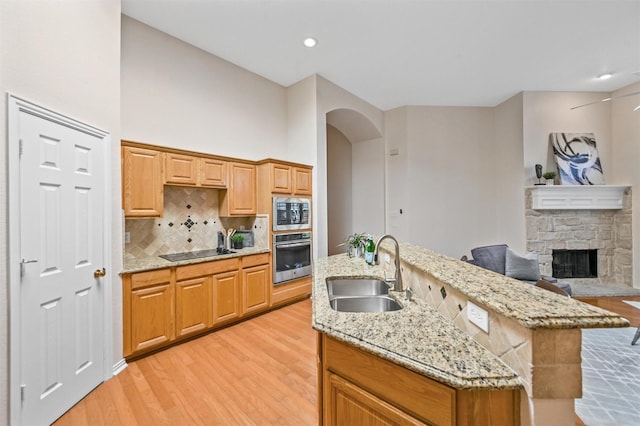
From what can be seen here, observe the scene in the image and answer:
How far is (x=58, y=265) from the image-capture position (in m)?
1.87

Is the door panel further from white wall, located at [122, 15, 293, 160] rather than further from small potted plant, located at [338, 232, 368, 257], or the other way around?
small potted plant, located at [338, 232, 368, 257]

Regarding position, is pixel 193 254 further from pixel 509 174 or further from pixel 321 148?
pixel 509 174

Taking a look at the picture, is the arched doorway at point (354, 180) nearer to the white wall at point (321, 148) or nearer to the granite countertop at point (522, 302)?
the white wall at point (321, 148)

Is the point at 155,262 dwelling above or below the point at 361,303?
above

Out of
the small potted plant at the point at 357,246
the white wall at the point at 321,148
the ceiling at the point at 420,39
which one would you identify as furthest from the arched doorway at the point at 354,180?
the small potted plant at the point at 357,246

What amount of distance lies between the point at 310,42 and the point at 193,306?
344cm

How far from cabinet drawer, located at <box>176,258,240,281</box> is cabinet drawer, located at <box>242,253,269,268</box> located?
0.31 ft

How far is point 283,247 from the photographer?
12.1ft

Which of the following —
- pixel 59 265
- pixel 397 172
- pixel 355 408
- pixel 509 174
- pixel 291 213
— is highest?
pixel 397 172

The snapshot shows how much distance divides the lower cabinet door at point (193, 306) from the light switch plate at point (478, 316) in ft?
8.70

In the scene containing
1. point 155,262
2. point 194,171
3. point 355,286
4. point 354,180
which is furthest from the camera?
point 354,180

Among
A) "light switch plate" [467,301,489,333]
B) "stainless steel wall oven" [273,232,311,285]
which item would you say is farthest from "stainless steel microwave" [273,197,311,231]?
"light switch plate" [467,301,489,333]

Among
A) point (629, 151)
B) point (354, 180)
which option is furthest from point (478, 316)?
point (629, 151)

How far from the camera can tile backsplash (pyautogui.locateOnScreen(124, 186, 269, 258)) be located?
2.97 meters
